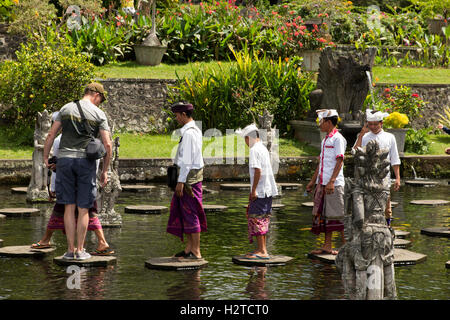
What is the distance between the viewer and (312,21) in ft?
96.9

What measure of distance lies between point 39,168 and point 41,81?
6.72m

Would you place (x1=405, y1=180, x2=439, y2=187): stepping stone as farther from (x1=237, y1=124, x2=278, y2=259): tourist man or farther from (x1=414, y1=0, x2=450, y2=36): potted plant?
(x1=414, y1=0, x2=450, y2=36): potted plant

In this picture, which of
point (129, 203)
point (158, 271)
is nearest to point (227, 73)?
point (129, 203)

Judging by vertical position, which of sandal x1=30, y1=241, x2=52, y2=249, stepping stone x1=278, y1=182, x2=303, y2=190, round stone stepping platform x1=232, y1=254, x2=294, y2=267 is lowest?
round stone stepping platform x1=232, y1=254, x2=294, y2=267

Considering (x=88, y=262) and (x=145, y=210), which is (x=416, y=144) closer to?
(x=145, y=210)

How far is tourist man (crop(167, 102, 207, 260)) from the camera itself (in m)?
9.96

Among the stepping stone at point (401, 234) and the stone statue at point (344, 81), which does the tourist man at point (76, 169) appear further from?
the stone statue at point (344, 81)

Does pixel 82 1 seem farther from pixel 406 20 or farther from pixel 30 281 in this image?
pixel 30 281

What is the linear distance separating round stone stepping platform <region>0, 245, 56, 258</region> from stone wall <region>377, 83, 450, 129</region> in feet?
59.4

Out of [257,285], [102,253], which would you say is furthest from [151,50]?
[257,285]

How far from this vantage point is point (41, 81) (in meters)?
22.2

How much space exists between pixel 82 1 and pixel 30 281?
20.4 m

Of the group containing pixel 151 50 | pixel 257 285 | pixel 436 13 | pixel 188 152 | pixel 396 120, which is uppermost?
pixel 436 13

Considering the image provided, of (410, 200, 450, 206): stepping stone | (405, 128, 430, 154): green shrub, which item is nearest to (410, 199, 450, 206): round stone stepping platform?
(410, 200, 450, 206): stepping stone
